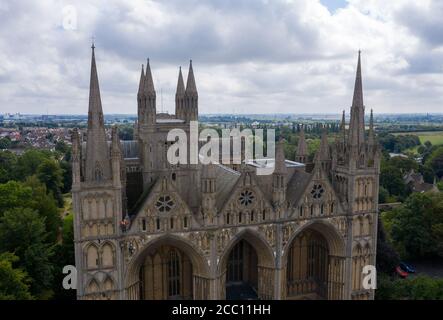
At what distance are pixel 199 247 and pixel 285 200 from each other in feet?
33.2

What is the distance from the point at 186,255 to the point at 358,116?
78.3 feet

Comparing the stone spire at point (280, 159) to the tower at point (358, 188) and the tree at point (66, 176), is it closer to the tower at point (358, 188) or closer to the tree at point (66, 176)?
the tower at point (358, 188)

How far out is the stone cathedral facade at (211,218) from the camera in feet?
130

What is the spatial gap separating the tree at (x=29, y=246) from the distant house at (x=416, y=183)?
302 ft

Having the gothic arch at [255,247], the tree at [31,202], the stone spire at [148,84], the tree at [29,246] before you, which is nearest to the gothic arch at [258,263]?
the gothic arch at [255,247]

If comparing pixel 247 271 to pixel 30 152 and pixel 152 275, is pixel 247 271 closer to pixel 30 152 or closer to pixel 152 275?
pixel 152 275

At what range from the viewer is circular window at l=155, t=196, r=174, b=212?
4056 centimetres

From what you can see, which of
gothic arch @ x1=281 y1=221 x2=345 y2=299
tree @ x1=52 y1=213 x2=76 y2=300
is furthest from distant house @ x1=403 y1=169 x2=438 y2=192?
tree @ x1=52 y1=213 x2=76 y2=300

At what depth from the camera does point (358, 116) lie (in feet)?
158

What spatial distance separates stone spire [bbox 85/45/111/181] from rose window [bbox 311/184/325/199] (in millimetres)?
20929

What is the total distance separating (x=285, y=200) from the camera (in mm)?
45094

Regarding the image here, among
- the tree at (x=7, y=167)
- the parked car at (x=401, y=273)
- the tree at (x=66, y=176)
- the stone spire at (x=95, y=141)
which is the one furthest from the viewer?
the tree at (x=66, y=176)

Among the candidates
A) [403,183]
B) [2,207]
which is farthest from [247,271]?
[403,183]

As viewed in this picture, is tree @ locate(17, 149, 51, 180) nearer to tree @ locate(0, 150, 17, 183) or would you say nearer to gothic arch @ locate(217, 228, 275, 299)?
tree @ locate(0, 150, 17, 183)
